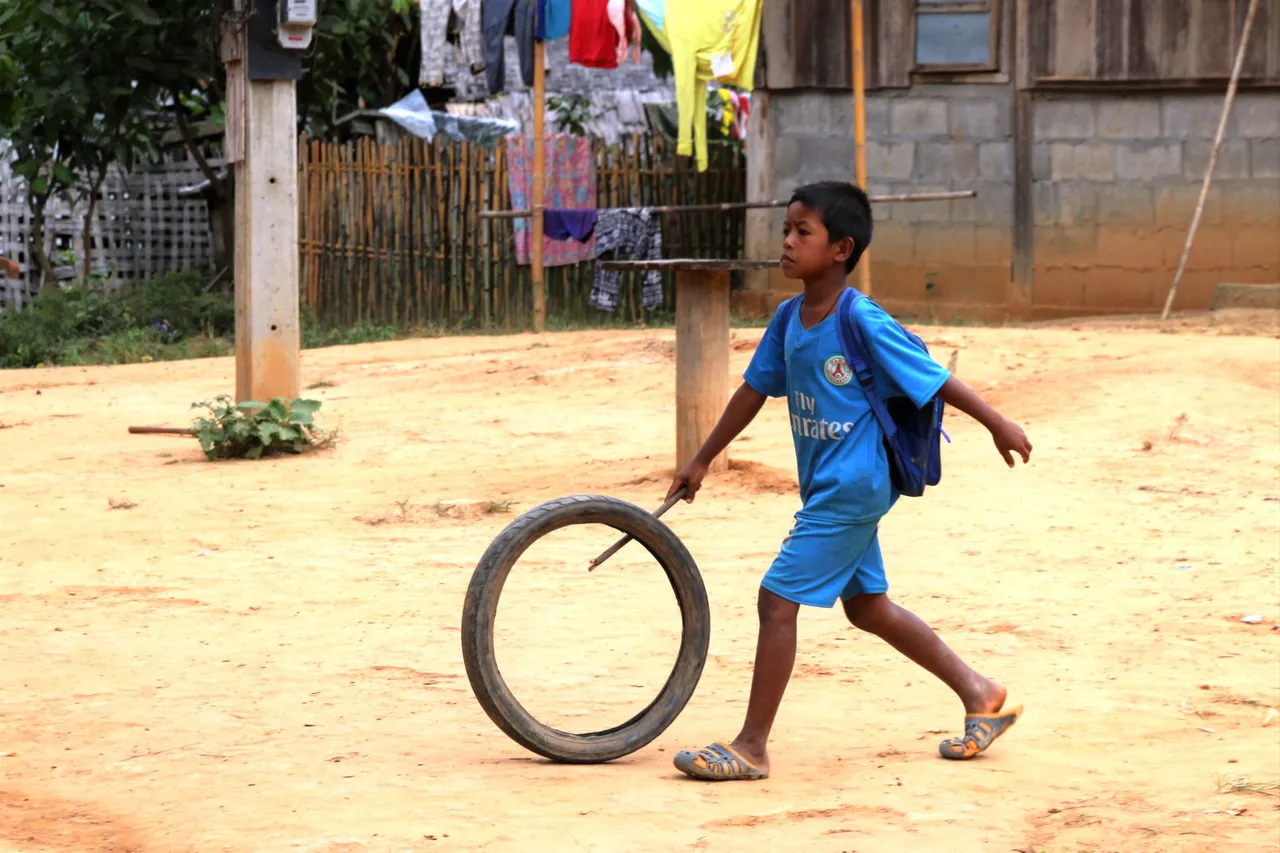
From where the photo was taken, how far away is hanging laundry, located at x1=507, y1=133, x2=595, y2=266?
1577 centimetres

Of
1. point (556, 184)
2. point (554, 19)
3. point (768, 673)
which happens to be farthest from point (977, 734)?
point (556, 184)

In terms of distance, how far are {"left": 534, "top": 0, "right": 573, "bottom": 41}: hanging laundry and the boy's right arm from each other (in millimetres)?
11068

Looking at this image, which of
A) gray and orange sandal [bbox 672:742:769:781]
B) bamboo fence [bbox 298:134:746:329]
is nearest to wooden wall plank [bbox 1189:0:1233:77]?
bamboo fence [bbox 298:134:746:329]

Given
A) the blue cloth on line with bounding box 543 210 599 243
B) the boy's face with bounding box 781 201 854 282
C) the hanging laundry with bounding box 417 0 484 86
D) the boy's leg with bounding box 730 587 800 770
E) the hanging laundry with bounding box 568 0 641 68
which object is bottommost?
the boy's leg with bounding box 730 587 800 770

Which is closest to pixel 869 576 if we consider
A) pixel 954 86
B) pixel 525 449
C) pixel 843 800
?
pixel 843 800

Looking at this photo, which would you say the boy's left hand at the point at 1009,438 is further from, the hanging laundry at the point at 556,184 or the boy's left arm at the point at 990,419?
the hanging laundry at the point at 556,184

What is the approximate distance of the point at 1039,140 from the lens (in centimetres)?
1501

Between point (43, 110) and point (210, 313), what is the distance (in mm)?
2535

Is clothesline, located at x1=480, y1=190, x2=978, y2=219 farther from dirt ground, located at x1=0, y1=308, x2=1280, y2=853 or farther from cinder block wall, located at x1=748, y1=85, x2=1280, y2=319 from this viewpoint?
dirt ground, located at x1=0, y1=308, x2=1280, y2=853

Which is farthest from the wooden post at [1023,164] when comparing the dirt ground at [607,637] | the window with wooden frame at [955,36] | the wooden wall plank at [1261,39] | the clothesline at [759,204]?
the dirt ground at [607,637]

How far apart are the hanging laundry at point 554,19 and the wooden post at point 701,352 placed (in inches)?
300

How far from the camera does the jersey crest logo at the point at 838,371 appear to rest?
→ 3785 millimetres

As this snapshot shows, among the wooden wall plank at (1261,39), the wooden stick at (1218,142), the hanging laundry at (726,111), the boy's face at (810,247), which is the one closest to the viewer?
the boy's face at (810,247)

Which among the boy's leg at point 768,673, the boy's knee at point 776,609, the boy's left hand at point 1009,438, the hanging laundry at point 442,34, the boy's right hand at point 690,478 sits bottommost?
the boy's leg at point 768,673
